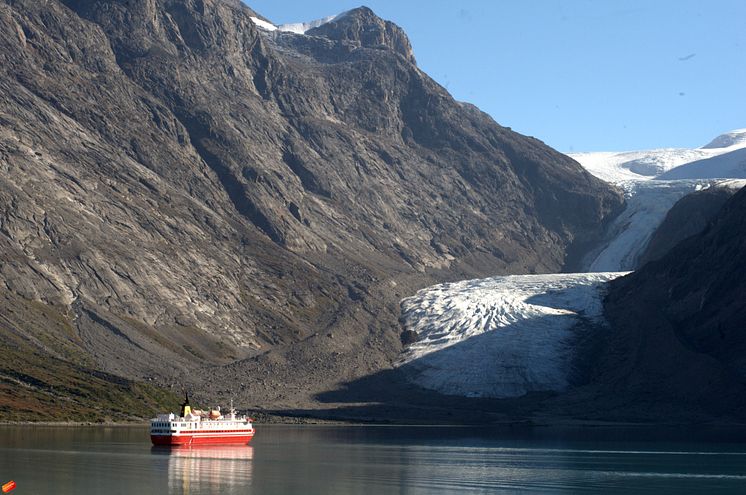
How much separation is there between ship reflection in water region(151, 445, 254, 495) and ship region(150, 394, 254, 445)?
4.71 ft

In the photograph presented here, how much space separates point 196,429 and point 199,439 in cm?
160

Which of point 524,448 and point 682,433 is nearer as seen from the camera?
point 524,448

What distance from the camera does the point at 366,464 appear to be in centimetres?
11669

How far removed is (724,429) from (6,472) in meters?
136

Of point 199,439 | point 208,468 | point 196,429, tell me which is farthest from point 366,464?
point 199,439

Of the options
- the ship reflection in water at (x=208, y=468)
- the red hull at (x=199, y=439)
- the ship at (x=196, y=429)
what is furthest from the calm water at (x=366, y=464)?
the ship at (x=196, y=429)

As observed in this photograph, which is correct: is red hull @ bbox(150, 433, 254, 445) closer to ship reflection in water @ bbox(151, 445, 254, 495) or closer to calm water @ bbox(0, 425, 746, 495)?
ship reflection in water @ bbox(151, 445, 254, 495)

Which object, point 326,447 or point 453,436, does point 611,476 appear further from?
point 453,436

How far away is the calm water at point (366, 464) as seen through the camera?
318 ft

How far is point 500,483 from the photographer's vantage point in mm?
103250

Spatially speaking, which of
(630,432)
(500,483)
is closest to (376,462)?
(500,483)

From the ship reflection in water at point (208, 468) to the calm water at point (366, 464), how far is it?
129 mm

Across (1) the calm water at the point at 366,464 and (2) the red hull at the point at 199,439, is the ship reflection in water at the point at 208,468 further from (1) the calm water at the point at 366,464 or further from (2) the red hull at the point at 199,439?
(2) the red hull at the point at 199,439

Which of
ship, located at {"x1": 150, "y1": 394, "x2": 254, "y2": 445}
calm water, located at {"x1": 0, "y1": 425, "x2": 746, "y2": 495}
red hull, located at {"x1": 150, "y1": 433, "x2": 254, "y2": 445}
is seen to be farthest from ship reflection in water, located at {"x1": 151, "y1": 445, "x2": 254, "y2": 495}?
ship, located at {"x1": 150, "y1": 394, "x2": 254, "y2": 445}
